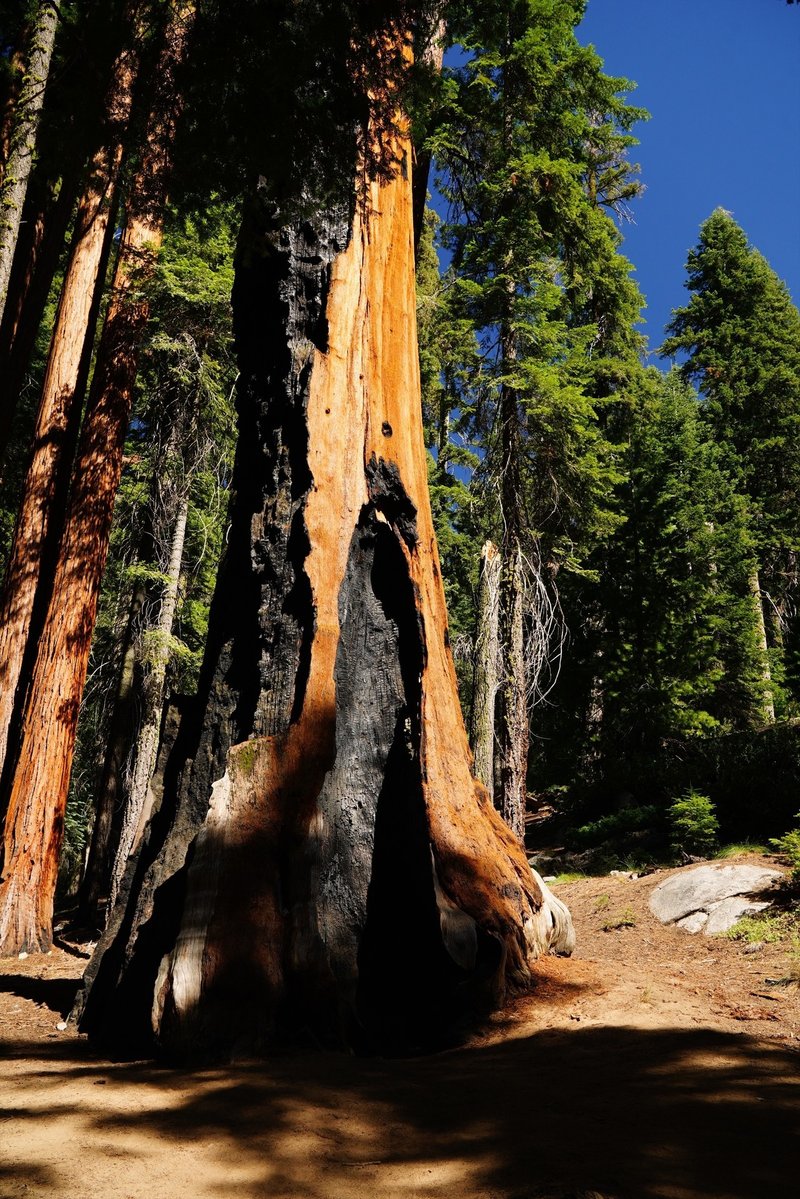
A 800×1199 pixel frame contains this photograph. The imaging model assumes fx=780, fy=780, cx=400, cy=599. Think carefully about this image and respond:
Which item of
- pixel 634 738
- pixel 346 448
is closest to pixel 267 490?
pixel 346 448

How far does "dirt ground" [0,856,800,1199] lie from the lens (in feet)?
6.73

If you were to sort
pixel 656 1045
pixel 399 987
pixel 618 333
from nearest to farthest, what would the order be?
pixel 656 1045, pixel 399 987, pixel 618 333

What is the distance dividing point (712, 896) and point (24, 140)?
9.56m

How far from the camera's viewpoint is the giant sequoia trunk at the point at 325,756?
383cm

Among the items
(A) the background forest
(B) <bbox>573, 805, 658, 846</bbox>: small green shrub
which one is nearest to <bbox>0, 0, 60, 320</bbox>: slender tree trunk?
(A) the background forest

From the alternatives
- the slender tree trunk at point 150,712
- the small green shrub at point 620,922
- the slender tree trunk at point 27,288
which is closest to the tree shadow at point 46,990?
the slender tree trunk at point 150,712

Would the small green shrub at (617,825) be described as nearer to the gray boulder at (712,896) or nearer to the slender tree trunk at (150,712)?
the gray boulder at (712,896)

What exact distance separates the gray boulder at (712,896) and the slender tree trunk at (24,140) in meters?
8.51

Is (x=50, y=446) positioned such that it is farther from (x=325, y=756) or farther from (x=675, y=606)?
(x=675, y=606)

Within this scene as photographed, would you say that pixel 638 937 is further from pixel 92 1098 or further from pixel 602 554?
pixel 602 554

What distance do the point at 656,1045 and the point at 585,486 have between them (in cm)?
1063

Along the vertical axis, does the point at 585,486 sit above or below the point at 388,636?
above

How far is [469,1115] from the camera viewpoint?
2594 millimetres

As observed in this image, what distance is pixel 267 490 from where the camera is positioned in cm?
491
